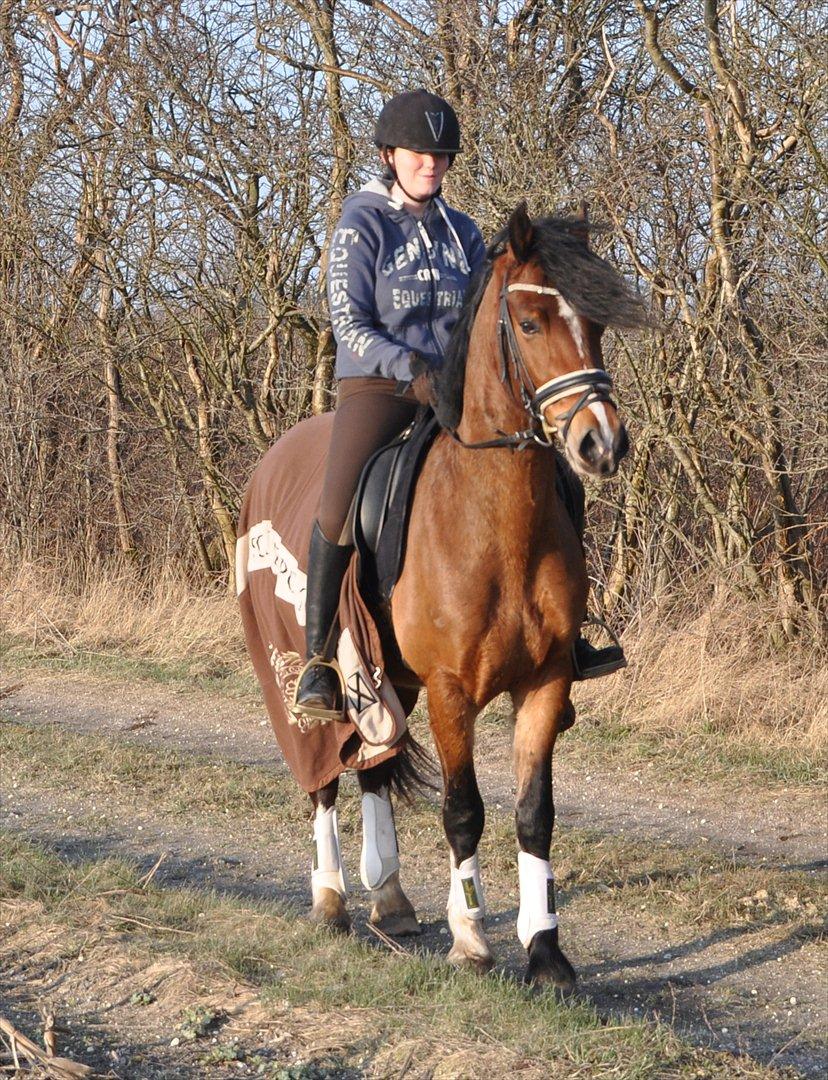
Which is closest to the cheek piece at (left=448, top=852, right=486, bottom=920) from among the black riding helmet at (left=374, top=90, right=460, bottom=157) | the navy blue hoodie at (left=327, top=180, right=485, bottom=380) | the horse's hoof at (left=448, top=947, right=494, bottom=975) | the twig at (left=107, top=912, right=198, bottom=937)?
the horse's hoof at (left=448, top=947, right=494, bottom=975)

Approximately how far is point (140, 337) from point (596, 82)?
17.6 ft

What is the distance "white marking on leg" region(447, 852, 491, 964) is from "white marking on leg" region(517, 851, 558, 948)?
0.17m

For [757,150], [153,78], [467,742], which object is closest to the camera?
[467,742]

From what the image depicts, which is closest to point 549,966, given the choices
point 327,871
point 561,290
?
point 327,871

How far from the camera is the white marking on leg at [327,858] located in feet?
16.4

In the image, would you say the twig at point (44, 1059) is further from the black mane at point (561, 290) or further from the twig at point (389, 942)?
the black mane at point (561, 290)

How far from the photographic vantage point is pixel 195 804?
257 inches

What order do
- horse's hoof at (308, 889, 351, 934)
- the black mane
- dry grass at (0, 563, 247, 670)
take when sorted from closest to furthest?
the black mane → horse's hoof at (308, 889, 351, 934) → dry grass at (0, 563, 247, 670)

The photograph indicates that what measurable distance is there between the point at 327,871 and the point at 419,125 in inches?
108

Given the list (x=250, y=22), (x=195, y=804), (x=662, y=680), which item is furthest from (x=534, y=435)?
(x=250, y=22)

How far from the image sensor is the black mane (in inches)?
151

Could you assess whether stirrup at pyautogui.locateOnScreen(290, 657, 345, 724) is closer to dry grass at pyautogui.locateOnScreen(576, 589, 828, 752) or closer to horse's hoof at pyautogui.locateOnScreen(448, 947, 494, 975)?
horse's hoof at pyautogui.locateOnScreen(448, 947, 494, 975)

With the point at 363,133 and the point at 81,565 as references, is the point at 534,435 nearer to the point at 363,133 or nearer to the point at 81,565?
the point at 363,133

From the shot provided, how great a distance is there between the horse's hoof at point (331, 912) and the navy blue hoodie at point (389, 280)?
1941mm
